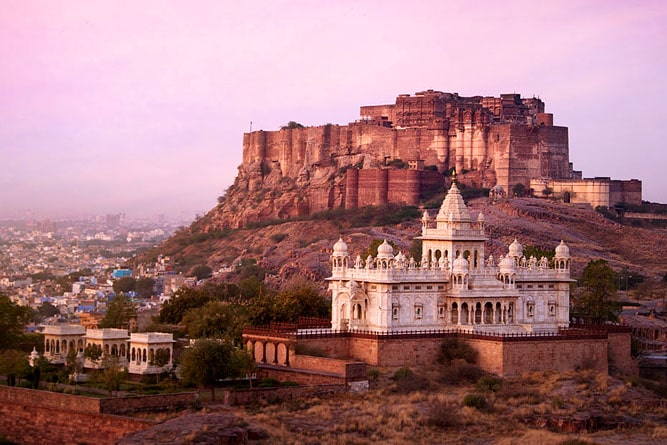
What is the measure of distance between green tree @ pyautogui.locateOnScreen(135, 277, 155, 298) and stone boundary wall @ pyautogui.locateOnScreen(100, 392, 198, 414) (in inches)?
2403

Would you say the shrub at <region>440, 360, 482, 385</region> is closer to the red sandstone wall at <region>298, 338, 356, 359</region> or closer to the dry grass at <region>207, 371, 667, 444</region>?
the dry grass at <region>207, 371, 667, 444</region>

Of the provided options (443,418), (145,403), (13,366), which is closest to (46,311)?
(13,366)

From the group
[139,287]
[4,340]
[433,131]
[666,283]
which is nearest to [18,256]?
[139,287]

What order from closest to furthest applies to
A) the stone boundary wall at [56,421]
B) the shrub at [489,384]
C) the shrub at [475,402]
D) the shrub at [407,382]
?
the stone boundary wall at [56,421], the shrub at [475,402], the shrub at [407,382], the shrub at [489,384]

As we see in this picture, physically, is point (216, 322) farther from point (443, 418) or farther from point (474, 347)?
point (443, 418)

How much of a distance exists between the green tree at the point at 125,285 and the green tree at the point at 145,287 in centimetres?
60

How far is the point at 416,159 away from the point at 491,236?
2007 cm

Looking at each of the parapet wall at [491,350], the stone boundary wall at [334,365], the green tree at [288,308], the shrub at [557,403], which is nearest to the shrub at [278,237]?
the green tree at [288,308]

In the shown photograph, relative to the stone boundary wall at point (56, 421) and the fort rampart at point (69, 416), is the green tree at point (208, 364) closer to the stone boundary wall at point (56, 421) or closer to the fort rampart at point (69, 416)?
the fort rampart at point (69, 416)

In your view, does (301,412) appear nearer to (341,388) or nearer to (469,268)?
(341,388)

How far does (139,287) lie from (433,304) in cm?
5645

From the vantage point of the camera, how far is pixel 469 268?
62.1 m

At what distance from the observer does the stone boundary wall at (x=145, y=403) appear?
163ft

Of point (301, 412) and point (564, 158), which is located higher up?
point (564, 158)
